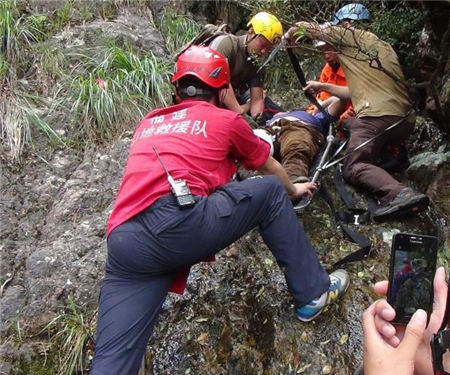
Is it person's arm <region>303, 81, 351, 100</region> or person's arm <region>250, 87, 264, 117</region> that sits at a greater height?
person's arm <region>303, 81, 351, 100</region>

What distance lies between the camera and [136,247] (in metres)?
2.56

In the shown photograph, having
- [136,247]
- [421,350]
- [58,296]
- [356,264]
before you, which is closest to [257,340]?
[356,264]

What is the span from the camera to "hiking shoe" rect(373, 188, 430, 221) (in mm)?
3725

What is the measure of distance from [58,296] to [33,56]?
12.2 feet

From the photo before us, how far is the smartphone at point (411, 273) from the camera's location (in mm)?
1419

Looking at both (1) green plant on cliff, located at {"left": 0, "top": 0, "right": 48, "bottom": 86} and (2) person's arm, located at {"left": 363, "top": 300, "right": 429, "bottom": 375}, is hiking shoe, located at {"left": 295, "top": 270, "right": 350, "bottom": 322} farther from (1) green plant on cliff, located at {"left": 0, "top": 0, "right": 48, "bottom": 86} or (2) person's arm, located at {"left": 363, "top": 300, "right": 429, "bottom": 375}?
(1) green plant on cliff, located at {"left": 0, "top": 0, "right": 48, "bottom": 86}

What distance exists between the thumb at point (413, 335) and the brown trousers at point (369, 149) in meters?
2.98

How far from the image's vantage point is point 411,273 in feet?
4.83

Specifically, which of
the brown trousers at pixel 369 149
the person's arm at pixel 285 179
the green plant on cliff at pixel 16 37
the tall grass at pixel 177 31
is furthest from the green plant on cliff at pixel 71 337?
the tall grass at pixel 177 31

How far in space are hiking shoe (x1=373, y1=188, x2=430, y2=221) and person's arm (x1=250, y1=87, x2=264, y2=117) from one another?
84.9 inches

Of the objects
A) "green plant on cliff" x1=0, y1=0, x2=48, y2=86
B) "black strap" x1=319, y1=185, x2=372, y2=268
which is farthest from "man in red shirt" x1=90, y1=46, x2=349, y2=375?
"green plant on cliff" x1=0, y1=0, x2=48, y2=86

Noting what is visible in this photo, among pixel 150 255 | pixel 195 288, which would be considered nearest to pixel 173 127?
pixel 150 255

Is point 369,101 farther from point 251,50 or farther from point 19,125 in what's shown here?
point 19,125

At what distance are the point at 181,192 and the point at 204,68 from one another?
37.4 inches
